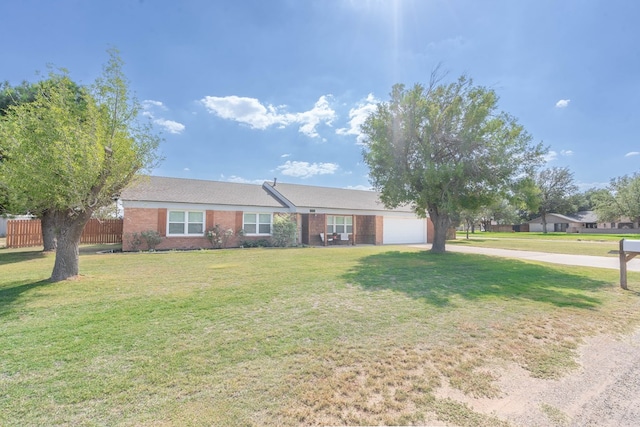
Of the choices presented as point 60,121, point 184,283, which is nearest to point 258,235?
point 184,283

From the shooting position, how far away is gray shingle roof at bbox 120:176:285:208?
17.4 metres

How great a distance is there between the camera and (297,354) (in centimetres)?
374

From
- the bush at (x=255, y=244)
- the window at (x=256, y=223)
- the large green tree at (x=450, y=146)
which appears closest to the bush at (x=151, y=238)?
the bush at (x=255, y=244)

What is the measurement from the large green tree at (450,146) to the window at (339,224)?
26.0 ft

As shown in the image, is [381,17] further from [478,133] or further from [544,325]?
[544,325]

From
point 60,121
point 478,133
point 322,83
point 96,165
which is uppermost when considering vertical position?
point 322,83

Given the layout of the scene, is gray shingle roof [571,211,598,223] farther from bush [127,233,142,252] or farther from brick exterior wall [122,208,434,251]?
bush [127,233,142,252]

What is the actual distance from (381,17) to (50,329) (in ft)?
45.4

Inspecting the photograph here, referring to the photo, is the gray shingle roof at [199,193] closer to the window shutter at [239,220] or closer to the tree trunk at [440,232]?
the window shutter at [239,220]

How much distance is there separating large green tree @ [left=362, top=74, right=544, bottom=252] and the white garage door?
9.12m

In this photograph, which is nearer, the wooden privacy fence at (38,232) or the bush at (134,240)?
the bush at (134,240)

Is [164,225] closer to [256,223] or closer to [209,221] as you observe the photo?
[209,221]

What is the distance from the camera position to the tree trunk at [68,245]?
7.95m

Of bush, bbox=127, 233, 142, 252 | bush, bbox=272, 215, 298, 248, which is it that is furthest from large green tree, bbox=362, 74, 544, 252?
bush, bbox=127, 233, 142, 252
